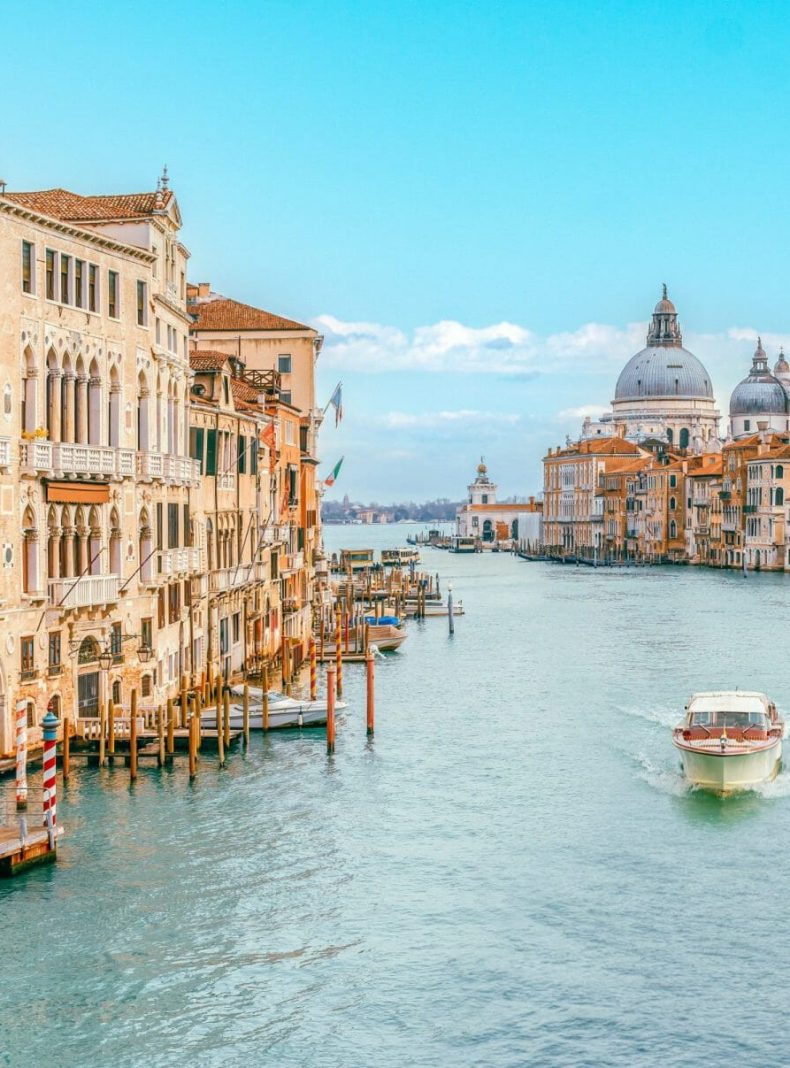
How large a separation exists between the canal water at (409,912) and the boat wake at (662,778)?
0.17 feet

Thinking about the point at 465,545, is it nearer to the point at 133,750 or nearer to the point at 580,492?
the point at 580,492

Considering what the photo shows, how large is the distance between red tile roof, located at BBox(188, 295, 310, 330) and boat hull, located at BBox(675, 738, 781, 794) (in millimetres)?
20840

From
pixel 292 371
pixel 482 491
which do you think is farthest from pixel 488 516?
pixel 292 371

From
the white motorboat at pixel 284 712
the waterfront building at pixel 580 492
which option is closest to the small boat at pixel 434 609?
the white motorboat at pixel 284 712

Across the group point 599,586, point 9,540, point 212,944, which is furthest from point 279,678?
point 599,586

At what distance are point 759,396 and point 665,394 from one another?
26.7ft

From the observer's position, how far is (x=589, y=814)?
66.9ft

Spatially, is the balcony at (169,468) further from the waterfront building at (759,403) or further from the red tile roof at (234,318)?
the waterfront building at (759,403)

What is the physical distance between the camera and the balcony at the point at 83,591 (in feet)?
69.8

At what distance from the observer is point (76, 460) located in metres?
21.4

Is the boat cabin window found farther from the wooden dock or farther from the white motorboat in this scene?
the wooden dock

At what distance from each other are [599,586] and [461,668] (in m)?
41.1

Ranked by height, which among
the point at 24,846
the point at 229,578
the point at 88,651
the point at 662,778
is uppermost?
the point at 229,578

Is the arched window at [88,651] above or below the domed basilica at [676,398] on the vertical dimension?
below
